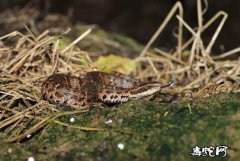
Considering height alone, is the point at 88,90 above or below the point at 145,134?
above

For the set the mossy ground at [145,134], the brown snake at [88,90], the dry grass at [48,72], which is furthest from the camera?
the brown snake at [88,90]

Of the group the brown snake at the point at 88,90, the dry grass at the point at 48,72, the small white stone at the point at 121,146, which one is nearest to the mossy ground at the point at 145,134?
the small white stone at the point at 121,146

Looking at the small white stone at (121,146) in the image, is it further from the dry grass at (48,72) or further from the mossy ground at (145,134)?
the dry grass at (48,72)

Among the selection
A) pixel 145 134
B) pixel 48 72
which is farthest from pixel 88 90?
pixel 145 134

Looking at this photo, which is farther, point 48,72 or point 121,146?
point 48,72

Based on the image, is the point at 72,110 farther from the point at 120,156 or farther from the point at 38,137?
the point at 120,156

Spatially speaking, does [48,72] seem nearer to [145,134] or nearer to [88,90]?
[88,90]
